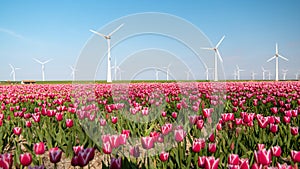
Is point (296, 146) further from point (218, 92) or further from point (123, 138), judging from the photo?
point (218, 92)

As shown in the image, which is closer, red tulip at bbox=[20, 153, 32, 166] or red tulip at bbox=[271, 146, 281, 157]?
red tulip at bbox=[20, 153, 32, 166]

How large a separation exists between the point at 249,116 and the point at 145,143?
219 cm

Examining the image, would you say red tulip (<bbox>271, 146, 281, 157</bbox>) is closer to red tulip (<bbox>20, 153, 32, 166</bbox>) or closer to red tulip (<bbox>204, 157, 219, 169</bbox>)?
red tulip (<bbox>204, 157, 219, 169</bbox>)

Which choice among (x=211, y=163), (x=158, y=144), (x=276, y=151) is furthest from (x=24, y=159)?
(x=276, y=151)

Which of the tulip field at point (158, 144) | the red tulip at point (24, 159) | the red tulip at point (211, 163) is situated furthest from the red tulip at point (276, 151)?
the red tulip at point (24, 159)

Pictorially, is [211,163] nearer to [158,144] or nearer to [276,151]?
[276,151]

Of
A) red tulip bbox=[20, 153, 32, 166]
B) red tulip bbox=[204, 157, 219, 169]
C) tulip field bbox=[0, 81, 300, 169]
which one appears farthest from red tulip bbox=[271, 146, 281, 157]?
red tulip bbox=[20, 153, 32, 166]

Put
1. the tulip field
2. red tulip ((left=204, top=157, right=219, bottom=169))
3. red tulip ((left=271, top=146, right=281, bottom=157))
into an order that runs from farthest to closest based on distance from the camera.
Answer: red tulip ((left=271, top=146, right=281, bottom=157)), the tulip field, red tulip ((left=204, top=157, right=219, bottom=169))

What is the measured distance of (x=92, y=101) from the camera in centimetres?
790

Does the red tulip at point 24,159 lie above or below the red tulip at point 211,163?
below

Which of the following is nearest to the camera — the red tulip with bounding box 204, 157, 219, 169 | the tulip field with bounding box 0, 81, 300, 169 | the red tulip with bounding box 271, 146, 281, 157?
the red tulip with bounding box 204, 157, 219, 169

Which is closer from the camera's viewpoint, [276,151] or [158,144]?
[276,151]

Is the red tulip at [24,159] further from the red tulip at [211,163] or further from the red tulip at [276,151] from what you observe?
the red tulip at [276,151]

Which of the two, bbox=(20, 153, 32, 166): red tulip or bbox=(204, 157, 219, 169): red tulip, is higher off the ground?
bbox=(204, 157, 219, 169): red tulip
